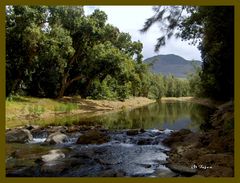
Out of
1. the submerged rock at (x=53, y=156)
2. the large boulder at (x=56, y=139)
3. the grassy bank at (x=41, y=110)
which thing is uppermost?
the grassy bank at (x=41, y=110)

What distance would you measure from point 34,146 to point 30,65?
23320mm

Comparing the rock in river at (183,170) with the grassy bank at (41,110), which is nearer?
the rock in river at (183,170)

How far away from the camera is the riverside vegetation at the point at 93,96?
14203mm

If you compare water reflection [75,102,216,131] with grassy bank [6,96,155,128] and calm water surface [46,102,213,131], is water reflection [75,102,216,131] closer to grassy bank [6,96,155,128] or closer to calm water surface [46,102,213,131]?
calm water surface [46,102,213,131]

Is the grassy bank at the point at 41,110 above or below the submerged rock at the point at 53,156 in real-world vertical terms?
above

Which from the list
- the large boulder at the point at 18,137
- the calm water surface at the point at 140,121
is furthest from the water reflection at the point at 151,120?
the large boulder at the point at 18,137

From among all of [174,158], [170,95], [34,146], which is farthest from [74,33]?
[170,95]

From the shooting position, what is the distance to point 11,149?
693 inches

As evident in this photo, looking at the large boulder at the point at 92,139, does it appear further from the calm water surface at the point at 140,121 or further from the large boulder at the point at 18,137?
the calm water surface at the point at 140,121

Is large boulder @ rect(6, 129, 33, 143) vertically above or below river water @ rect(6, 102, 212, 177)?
above

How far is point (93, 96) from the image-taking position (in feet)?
175

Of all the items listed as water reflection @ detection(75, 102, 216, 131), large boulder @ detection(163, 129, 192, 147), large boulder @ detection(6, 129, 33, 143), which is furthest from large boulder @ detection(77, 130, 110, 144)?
water reflection @ detection(75, 102, 216, 131)

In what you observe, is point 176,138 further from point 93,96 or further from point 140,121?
point 93,96

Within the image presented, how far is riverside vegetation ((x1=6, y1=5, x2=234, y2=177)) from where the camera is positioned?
1420 centimetres
